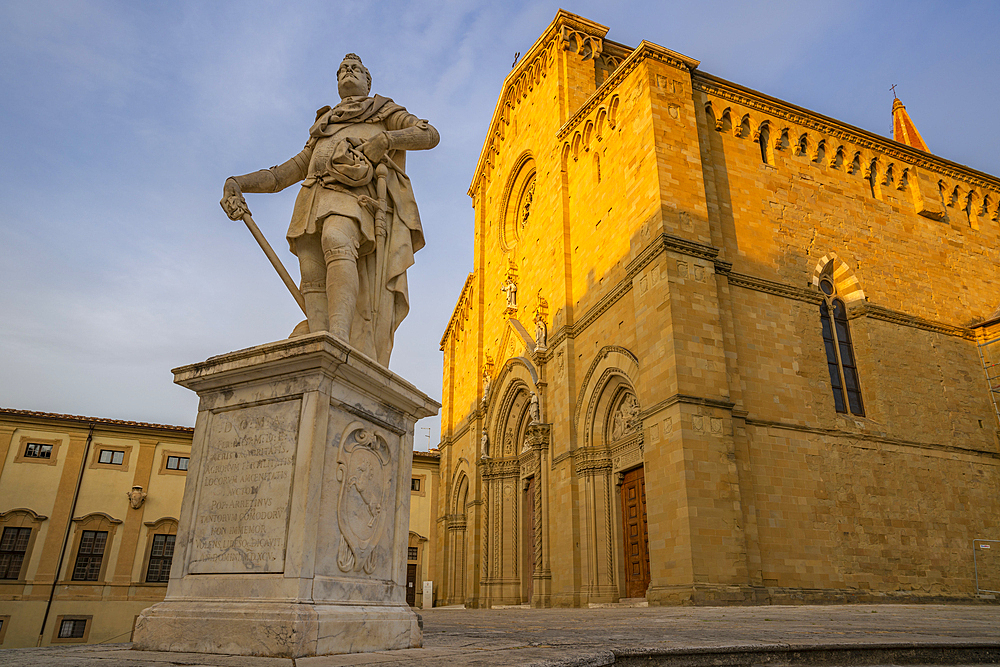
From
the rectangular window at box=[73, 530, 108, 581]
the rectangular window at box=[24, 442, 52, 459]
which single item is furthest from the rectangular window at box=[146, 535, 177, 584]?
the rectangular window at box=[24, 442, 52, 459]

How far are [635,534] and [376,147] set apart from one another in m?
10.9

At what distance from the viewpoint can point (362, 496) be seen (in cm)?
379

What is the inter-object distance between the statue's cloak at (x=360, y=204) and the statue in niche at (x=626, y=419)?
31.6ft

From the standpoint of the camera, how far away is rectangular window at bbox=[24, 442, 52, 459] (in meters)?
27.4

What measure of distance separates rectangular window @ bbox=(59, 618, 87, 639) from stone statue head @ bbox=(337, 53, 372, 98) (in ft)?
96.2

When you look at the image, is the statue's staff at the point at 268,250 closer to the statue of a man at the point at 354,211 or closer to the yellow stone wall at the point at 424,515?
the statue of a man at the point at 354,211

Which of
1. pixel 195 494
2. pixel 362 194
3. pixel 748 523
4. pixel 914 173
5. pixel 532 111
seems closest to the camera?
pixel 195 494

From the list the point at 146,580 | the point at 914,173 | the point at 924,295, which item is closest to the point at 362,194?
the point at 924,295

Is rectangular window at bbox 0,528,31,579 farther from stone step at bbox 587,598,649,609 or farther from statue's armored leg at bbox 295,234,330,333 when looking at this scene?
statue's armored leg at bbox 295,234,330,333

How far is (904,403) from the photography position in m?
15.0

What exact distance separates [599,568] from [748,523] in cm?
364

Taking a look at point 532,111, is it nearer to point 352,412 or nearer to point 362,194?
point 362,194

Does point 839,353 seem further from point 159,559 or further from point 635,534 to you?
point 159,559

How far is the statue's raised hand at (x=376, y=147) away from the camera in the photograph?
4801 mm
